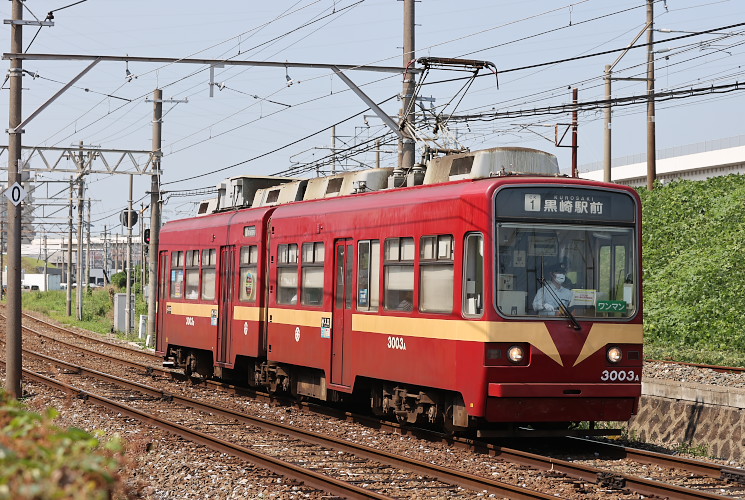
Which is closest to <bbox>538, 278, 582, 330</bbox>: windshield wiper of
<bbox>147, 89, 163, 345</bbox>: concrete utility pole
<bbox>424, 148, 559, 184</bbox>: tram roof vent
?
<bbox>424, 148, 559, 184</bbox>: tram roof vent

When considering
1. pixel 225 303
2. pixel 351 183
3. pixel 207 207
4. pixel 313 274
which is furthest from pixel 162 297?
pixel 351 183

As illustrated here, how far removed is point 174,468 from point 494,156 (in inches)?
200

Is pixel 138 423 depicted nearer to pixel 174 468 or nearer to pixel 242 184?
pixel 174 468

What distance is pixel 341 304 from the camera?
14.8 meters

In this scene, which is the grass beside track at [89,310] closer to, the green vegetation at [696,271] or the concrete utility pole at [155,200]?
the concrete utility pole at [155,200]

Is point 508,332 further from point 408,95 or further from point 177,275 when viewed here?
point 177,275

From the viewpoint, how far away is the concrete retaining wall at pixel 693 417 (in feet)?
46.5

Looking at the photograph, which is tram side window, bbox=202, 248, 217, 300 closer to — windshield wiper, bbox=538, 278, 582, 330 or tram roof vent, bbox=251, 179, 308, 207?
tram roof vent, bbox=251, 179, 308, 207

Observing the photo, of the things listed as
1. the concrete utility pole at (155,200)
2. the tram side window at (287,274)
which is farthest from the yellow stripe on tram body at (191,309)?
the concrete utility pole at (155,200)

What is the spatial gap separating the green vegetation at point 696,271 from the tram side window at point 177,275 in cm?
998

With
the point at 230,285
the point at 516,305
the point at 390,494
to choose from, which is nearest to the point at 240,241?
the point at 230,285

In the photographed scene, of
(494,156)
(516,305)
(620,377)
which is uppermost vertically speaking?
(494,156)

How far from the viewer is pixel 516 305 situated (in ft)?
38.0

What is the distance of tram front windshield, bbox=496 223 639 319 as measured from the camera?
11.6 m
